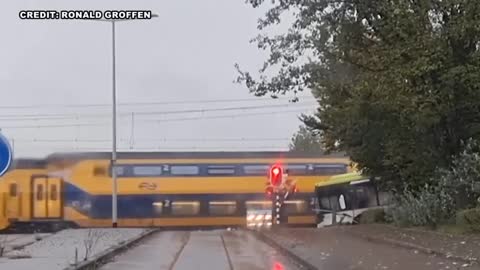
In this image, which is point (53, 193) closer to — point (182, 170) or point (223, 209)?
point (182, 170)

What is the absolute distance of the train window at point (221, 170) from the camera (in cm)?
4866

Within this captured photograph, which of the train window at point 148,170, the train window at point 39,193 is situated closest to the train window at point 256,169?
the train window at point 148,170

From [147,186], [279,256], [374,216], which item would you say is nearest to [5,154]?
[279,256]

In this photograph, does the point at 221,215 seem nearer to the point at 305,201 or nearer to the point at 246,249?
the point at 305,201

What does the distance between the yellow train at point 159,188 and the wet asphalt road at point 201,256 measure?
54.0 feet

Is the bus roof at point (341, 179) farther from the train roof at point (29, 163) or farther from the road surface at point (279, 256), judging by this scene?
the road surface at point (279, 256)

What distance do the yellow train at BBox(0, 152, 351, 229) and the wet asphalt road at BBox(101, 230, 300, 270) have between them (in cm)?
1645

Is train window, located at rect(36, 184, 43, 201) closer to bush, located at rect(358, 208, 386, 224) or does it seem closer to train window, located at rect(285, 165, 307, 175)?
train window, located at rect(285, 165, 307, 175)

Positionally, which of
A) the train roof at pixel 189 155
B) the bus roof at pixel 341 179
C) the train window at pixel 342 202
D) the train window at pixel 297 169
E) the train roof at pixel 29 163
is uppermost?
the train roof at pixel 189 155

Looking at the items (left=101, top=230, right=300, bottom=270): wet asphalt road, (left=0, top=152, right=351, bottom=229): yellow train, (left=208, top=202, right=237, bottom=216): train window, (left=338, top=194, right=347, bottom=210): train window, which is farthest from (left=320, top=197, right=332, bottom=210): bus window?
(left=101, top=230, right=300, bottom=270): wet asphalt road

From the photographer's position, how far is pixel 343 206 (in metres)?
46.4

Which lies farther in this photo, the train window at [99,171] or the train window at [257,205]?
the train window at [257,205]

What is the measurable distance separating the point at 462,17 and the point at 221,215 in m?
26.3

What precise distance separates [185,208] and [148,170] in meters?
3.09
